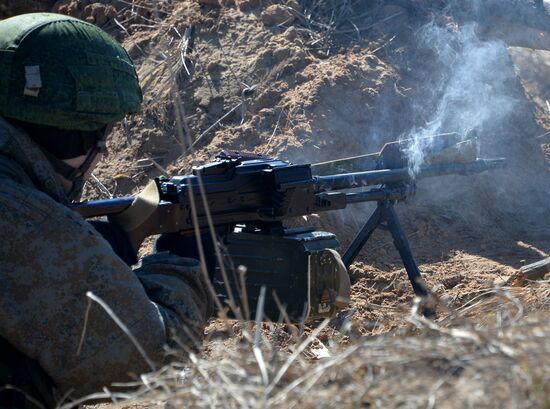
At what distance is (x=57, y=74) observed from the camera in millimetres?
3453

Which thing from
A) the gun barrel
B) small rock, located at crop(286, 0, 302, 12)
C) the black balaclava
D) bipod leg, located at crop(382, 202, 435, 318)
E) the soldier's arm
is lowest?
bipod leg, located at crop(382, 202, 435, 318)

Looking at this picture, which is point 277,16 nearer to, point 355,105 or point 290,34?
point 290,34

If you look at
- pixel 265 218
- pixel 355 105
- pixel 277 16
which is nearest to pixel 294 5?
pixel 277 16

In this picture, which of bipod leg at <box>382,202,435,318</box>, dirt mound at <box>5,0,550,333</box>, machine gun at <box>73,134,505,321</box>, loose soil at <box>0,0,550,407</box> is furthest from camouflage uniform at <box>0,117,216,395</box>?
dirt mound at <box>5,0,550,333</box>

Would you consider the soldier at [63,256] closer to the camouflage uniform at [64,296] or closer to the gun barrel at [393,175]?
the camouflage uniform at [64,296]

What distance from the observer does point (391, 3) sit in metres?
8.32

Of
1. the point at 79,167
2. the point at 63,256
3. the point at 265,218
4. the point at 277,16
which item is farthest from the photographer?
the point at 277,16

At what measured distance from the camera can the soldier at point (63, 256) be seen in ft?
9.92

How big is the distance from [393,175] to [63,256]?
3093 millimetres

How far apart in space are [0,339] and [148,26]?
5789 mm

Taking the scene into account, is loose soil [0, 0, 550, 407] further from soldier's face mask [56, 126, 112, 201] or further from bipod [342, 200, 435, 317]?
soldier's face mask [56, 126, 112, 201]

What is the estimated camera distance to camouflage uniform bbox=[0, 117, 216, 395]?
9.88ft

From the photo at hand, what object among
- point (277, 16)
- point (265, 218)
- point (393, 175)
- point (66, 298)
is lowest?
point (393, 175)

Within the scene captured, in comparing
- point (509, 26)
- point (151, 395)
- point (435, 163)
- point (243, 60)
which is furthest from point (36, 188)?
point (509, 26)
